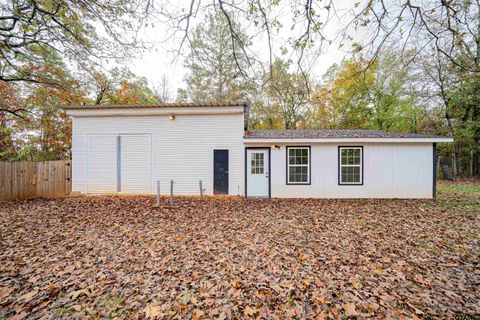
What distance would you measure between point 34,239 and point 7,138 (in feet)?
42.5

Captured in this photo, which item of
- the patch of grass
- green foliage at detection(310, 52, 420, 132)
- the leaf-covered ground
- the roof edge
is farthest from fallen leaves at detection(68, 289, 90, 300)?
green foliage at detection(310, 52, 420, 132)

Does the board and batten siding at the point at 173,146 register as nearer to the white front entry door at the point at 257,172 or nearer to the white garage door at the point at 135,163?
the white garage door at the point at 135,163

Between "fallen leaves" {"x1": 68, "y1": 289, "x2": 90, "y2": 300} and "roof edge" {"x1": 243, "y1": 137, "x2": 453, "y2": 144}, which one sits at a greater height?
"roof edge" {"x1": 243, "y1": 137, "x2": 453, "y2": 144}

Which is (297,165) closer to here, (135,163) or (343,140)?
(343,140)

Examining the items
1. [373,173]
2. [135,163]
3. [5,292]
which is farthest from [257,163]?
[5,292]

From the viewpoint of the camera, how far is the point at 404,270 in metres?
3.24

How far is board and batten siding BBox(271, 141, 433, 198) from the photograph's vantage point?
8.74 meters

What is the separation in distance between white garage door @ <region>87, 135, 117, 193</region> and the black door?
467cm

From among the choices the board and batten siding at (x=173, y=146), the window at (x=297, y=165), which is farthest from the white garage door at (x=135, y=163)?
the window at (x=297, y=165)

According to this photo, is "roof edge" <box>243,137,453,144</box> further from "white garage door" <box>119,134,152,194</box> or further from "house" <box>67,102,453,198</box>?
"white garage door" <box>119,134,152,194</box>

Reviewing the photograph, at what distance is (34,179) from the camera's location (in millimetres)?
8828

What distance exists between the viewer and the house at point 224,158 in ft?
29.0

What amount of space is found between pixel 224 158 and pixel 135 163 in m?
4.16

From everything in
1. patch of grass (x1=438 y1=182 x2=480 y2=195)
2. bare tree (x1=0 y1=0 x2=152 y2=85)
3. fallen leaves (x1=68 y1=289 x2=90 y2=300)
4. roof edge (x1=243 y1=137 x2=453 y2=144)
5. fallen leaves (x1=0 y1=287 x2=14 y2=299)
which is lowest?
fallen leaves (x1=0 y1=287 x2=14 y2=299)
